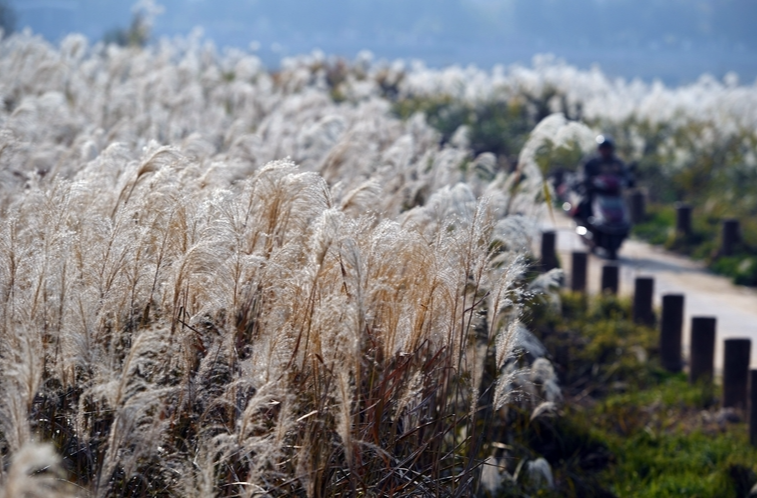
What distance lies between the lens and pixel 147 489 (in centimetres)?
259

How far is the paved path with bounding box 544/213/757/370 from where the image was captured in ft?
28.1

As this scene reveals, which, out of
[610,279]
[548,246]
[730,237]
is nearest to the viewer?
[548,246]

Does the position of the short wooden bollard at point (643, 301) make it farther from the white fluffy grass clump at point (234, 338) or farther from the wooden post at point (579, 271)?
the white fluffy grass clump at point (234, 338)

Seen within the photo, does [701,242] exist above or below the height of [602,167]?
below

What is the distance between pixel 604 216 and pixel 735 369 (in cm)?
536

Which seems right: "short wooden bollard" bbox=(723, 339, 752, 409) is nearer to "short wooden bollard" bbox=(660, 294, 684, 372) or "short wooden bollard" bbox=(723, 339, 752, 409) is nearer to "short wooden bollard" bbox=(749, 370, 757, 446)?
"short wooden bollard" bbox=(749, 370, 757, 446)

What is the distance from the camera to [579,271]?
903 centimetres

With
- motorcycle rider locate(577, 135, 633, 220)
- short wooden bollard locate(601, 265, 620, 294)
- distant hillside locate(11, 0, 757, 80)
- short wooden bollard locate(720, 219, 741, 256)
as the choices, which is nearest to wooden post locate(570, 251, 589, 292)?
short wooden bollard locate(601, 265, 620, 294)

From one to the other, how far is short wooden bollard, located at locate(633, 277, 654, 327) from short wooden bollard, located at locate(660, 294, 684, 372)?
0.86 metres

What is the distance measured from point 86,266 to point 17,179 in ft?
6.47

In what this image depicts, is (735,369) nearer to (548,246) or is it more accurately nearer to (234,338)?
(548,246)

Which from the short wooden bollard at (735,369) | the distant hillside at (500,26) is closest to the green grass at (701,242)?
the short wooden bollard at (735,369)

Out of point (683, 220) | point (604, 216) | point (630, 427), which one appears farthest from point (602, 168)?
point (630, 427)

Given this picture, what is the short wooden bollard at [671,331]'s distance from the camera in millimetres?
7004
